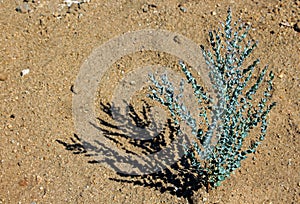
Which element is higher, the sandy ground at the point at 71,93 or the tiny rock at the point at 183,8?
the tiny rock at the point at 183,8

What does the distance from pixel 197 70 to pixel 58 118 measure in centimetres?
125

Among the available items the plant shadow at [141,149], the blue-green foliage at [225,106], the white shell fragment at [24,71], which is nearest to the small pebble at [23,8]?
the white shell fragment at [24,71]

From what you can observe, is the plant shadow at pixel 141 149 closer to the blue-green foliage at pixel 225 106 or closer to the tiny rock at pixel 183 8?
the blue-green foliage at pixel 225 106

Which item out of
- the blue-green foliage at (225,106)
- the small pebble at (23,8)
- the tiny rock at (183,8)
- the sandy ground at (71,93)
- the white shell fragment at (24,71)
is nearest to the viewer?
the blue-green foliage at (225,106)

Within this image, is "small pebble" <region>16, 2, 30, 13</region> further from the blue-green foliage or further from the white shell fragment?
the blue-green foliage

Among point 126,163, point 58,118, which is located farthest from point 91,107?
point 126,163

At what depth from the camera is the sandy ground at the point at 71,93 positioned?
3.57m

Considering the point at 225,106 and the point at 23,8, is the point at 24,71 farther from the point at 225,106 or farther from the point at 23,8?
the point at 225,106

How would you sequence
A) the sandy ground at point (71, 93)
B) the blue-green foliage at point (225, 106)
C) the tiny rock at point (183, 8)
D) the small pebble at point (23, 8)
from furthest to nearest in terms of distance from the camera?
the small pebble at point (23, 8) < the tiny rock at point (183, 8) < the sandy ground at point (71, 93) < the blue-green foliage at point (225, 106)

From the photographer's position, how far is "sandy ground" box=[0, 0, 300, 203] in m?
3.57

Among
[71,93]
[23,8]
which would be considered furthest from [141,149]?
[23,8]

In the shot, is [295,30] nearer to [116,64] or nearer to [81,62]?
[116,64]

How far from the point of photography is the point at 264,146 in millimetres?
→ 3672

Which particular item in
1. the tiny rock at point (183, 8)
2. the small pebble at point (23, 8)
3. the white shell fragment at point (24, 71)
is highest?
the tiny rock at point (183, 8)
